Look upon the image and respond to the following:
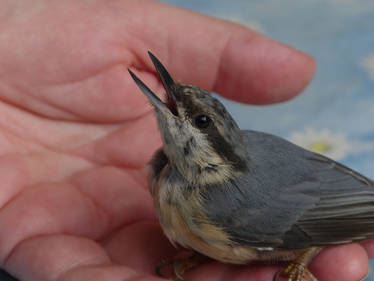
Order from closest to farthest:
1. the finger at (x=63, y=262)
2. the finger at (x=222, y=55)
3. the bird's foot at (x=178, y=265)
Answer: the finger at (x=63, y=262)
the bird's foot at (x=178, y=265)
the finger at (x=222, y=55)

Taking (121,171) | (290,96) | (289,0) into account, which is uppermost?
(289,0)

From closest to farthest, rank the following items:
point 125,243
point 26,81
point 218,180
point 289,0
A: point 218,180 → point 125,243 → point 26,81 → point 289,0

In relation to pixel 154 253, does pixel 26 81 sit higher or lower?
higher

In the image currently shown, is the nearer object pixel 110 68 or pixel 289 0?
pixel 110 68

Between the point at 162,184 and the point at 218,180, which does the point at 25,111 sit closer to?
the point at 162,184

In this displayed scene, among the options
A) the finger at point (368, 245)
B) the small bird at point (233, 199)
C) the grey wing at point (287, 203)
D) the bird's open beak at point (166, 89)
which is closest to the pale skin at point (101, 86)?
the small bird at point (233, 199)

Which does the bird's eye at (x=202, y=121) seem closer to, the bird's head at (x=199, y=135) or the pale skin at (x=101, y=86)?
the bird's head at (x=199, y=135)

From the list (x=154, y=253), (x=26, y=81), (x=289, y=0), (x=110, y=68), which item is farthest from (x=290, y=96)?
(x=289, y=0)

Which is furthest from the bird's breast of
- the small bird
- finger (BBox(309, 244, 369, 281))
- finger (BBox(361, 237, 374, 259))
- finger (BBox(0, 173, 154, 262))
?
finger (BBox(0, 173, 154, 262))

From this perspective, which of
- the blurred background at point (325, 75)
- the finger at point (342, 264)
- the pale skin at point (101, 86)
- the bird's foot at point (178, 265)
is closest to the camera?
the finger at point (342, 264)
